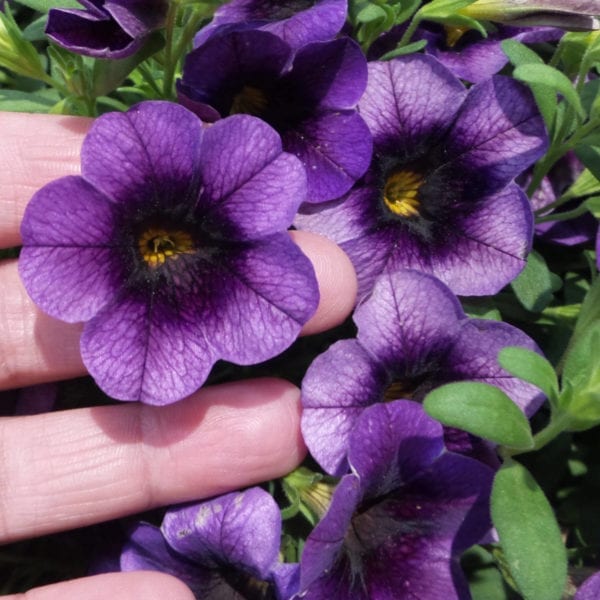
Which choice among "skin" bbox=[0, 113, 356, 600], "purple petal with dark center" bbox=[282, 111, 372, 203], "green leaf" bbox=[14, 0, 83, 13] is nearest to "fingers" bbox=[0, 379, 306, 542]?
"skin" bbox=[0, 113, 356, 600]

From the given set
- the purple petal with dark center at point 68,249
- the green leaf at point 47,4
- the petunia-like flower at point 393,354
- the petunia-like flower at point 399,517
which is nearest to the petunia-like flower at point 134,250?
the purple petal with dark center at point 68,249

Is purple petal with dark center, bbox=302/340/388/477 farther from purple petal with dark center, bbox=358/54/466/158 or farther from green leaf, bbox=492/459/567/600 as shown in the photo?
purple petal with dark center, bbox=358/54/466/158

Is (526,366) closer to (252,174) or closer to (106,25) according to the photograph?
(252,174)

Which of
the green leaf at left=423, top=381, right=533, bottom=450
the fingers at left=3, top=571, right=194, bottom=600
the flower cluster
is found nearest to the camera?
the green leaf at left=423, top=381, right=533, bottom=450

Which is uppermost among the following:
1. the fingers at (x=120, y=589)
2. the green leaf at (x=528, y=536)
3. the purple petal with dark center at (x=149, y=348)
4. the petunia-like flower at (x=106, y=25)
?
the petunia-like flower at (x=106, y=25)

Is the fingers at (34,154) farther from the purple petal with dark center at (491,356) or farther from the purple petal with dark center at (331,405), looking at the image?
the purple petal with dark center at (491,356)

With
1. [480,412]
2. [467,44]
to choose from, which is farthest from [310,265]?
[467,44]

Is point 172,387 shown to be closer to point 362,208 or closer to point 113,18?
point 362,208
